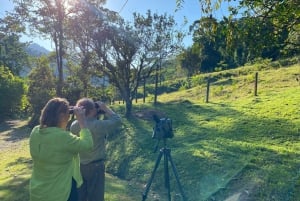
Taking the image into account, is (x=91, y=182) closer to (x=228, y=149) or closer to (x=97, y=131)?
(x=97, y=131)

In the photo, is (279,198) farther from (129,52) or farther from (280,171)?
(129,52)

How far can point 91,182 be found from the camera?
14.1ft

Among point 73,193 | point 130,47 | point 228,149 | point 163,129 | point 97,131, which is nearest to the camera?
point 73,193

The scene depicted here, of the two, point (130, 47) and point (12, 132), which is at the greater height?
point (130, 47)

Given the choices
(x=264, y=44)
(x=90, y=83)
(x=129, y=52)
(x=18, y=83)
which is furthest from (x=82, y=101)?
(x=18, y=83)

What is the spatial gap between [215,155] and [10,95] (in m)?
21.0

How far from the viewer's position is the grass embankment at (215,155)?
21.2 ft

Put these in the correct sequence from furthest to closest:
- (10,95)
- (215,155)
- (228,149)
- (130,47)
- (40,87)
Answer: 1. (10,95)
2. (40,87)
3. (130,47)
4. (228,149)
5. (215,155)

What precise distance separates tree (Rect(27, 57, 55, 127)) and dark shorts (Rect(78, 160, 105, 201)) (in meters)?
18.0

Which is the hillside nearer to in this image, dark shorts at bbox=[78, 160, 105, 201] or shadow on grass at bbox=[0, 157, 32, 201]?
shadow on grass at bbox=[0, 157, 32, 201]

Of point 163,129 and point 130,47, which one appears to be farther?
point 130,47

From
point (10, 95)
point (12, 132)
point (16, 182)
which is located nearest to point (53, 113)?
point (16, 182)

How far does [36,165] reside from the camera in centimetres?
339

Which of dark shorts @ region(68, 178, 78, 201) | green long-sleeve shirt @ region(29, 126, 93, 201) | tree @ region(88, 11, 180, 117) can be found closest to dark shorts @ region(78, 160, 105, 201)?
dark shorts @ region(68, 178, 78, 201)
